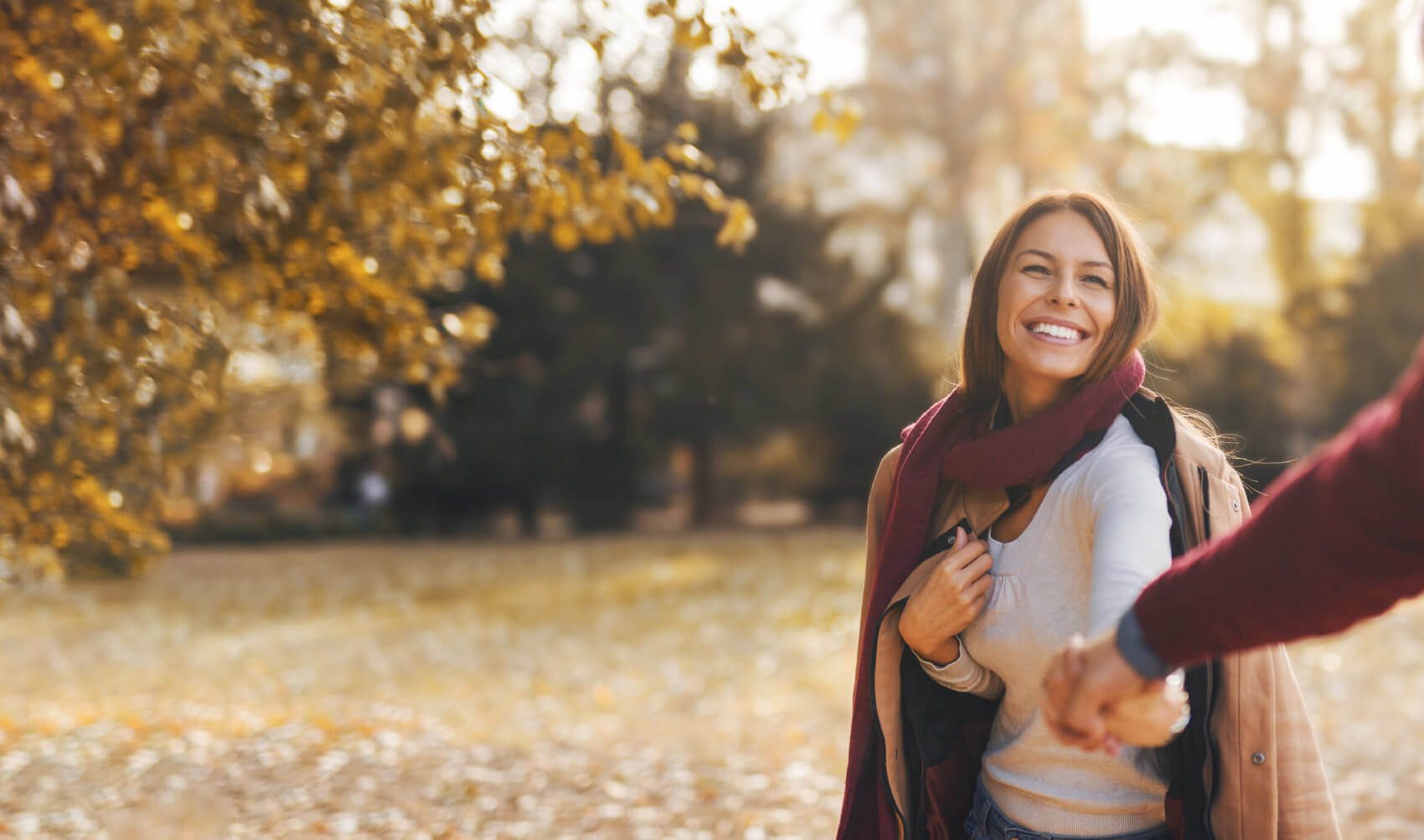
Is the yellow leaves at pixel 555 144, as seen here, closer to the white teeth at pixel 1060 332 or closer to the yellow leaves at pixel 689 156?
the yellow leaves at pixel 689 156

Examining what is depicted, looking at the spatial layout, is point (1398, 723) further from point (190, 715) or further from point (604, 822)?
point (190, 715)

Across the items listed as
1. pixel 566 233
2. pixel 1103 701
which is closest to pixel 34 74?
pixel 566 233

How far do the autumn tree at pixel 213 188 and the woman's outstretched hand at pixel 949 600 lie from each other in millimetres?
2054

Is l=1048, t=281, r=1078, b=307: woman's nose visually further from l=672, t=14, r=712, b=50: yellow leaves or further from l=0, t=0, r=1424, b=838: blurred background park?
l=672, t=14, r=712, b=50: yellow leaves

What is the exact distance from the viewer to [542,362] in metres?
21.4

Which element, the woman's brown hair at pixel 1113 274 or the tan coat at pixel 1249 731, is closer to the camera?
the tan coat at pixel 1249 731

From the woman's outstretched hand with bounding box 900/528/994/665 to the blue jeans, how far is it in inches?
11.5

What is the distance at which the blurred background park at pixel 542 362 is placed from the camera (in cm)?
388

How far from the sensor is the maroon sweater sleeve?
1123 millimetres

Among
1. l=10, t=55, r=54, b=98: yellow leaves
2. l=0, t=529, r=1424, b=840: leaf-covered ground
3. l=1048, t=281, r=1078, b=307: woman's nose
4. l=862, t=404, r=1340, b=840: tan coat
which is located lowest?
l=0, t=529, r=1424, b=840: leaf-covered ground

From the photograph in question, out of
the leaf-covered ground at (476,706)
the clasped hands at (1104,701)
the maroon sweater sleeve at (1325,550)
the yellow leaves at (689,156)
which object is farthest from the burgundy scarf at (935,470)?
the leaf-covered ground at (476,706)

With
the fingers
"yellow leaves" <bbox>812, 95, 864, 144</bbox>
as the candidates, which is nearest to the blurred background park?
"yellow leaves" <bbox>812, 95, 864, 144</bbox>

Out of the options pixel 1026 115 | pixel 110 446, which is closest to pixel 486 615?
pixel 110 446

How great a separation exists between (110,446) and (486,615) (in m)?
9.19
